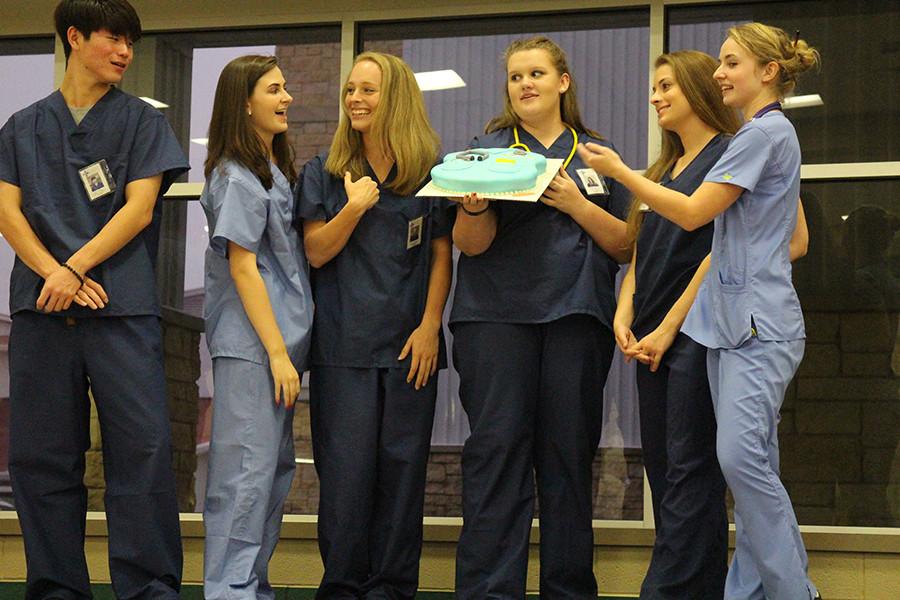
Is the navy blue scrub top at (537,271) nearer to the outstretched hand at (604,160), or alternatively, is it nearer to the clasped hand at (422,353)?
the clasped hand at (422,353)

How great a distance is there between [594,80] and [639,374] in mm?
1322

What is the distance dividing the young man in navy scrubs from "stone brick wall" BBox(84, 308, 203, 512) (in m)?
1.04

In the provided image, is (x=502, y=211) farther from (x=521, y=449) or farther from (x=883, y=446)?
(x=883, y=446)

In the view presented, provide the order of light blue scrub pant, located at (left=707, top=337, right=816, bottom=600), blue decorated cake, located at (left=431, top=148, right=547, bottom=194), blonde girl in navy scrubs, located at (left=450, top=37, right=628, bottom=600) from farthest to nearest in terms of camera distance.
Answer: blonde girl in navy scrubs, located at (left=450, top=37, right=628, bottom=600) → blue decorated cake, located at (left=431, top=148, right=547, bottom=194) → light blue scrub pant, located at (left=707, top=337, right=816, bottom=600)

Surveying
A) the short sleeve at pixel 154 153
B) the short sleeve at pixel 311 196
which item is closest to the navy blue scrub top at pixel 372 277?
the short sleeve at pixel 311 196

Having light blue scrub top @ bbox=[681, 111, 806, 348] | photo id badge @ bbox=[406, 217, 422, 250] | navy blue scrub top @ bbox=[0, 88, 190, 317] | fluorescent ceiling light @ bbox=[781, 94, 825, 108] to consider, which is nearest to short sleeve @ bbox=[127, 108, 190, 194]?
navy blue scrub top @ bbox=[0, 88, 190, 317]

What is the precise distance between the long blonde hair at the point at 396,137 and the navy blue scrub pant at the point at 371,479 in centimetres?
56

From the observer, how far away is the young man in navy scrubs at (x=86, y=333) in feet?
10.5

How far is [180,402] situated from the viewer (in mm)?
4383

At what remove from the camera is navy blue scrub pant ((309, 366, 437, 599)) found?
11.1 feet

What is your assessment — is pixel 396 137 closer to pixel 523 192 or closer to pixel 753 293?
pixel 523 192

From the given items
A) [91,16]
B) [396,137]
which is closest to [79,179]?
[91,16]

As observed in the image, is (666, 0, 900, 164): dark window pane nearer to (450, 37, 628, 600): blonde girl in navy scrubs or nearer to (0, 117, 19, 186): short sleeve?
(450, 37, 628, 600): blonde girl in navy scrubs

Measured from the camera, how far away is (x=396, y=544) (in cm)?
338
